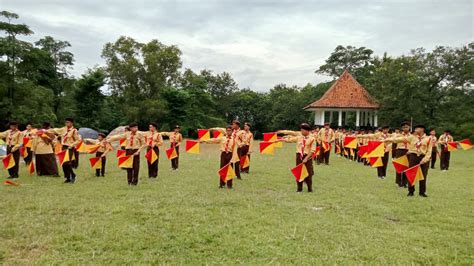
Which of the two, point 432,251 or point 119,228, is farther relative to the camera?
point 119,228

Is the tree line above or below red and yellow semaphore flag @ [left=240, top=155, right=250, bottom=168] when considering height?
above

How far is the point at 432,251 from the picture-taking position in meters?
6.04

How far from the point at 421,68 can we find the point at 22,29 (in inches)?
1396

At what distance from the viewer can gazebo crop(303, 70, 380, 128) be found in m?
41.2

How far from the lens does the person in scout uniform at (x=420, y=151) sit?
10.6 m

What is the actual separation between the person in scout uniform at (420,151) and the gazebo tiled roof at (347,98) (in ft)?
101

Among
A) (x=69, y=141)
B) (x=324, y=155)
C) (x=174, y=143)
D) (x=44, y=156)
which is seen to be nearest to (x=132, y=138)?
(x=69, y=141)

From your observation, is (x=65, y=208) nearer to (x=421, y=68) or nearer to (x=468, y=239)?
(x=468, y=239)

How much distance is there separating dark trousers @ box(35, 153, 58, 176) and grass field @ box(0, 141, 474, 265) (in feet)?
5.30

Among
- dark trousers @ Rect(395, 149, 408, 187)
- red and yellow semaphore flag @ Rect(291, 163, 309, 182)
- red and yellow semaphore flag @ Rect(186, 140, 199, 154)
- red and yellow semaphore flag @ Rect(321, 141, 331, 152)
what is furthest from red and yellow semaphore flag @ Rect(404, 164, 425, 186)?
red and yellow semaphore flag @ Rect(321, 141, 331, 152)

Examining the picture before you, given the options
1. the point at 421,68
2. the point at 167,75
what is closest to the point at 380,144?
the point at 421,68

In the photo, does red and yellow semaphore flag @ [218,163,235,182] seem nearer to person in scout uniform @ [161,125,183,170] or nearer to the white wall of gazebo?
person in scout uniform @ [161,125,183,170]

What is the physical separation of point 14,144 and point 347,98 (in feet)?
113

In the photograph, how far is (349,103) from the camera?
41.4 m
